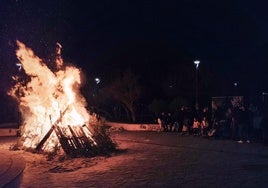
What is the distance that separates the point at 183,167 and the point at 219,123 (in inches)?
322

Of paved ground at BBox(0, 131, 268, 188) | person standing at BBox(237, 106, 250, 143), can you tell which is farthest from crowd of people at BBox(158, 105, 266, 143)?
paved ground at BBox(0, 131, 268, 188)

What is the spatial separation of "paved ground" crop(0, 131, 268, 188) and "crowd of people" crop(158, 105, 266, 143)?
3.12ft

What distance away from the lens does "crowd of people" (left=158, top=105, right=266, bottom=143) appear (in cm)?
1977

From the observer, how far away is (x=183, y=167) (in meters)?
13.5

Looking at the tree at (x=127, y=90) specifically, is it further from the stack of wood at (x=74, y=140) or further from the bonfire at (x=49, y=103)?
the stack of wood at (x=74, y=140)

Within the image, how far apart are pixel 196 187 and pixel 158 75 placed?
3638 cm

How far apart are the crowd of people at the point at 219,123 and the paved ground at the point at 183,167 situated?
952mm

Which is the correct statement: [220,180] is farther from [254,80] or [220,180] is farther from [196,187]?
[254,80]

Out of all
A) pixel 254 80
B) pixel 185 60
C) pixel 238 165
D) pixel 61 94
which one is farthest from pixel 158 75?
pixel 238 165

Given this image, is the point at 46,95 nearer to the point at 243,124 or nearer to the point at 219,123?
the point at 219,123

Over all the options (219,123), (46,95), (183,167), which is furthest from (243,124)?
(46,95)

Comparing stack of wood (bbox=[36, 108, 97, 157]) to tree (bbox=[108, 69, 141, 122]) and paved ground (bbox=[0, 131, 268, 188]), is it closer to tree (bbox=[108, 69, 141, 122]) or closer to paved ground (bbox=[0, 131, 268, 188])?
paved ground (bbox=[0, 131, 268, 188])

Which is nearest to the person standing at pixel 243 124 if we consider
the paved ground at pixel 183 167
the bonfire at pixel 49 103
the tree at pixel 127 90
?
the paved ground at pixel 183 167

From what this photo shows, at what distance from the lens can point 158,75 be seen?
4666 cm
